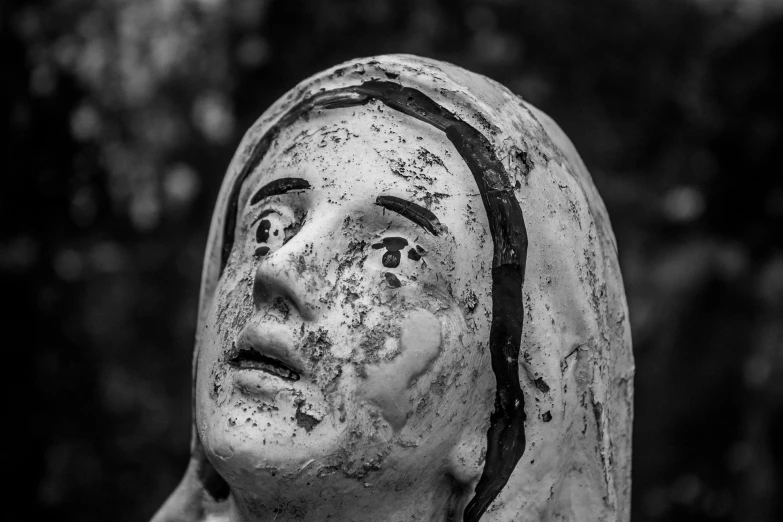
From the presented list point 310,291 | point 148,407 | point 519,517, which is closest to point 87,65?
point 148,407

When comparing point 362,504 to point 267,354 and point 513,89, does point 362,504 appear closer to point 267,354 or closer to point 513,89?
point 267,354

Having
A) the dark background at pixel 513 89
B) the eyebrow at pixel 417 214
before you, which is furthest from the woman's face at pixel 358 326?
the dark background at pixel 513 89

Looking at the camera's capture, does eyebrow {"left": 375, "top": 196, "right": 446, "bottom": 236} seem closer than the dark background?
Yes

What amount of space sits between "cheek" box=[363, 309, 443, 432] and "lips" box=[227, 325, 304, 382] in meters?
0.14

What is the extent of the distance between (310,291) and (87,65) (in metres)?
3.11

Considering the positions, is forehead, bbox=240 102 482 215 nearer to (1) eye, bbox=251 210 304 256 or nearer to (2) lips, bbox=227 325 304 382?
(1) eye, bbox=251 210 304 256

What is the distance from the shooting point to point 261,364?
1751mm

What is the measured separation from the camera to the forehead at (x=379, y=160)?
5.89 feet

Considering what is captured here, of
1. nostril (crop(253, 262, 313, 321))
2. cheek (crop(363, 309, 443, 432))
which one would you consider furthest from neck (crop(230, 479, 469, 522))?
nostril (crop(253, 262, 313, 321))

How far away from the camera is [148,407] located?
4586 millimetres

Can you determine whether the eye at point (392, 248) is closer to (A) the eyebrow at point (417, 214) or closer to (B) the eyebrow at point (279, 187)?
(A) the eyebrow at point (417, 214)

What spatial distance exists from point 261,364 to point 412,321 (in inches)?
11.7

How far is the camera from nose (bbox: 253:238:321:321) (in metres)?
1.73

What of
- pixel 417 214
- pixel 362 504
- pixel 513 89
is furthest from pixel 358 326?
pixel 513 89
